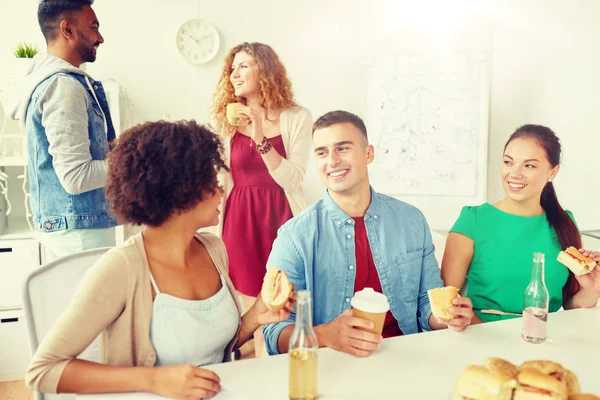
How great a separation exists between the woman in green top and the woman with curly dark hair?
79 cm

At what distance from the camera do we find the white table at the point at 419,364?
1.03 m

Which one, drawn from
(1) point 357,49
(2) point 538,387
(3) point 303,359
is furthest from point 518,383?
(1) point 357,49

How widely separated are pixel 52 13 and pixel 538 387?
1727mm

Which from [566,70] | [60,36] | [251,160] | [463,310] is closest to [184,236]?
[463,310]

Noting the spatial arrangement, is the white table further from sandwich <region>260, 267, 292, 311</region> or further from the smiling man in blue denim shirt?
the smiling man in blue denim shirt

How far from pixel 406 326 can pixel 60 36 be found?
1422 mm

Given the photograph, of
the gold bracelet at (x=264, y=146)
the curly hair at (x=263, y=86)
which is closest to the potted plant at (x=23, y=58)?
the curly hair at (x=263, y=86)

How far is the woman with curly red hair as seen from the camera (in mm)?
2420

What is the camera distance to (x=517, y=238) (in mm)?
1723

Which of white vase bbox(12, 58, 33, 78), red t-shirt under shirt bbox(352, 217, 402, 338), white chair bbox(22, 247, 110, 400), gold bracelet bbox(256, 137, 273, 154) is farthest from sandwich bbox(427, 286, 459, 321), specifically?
white vase bbox(12, 58, 33, 78)

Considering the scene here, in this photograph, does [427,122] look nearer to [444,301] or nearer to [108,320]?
[444,301]

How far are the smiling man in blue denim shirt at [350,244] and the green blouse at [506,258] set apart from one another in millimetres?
153

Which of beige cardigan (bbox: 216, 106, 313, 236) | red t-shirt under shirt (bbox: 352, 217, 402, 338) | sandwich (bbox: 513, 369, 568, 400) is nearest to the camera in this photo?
sandwich (bbox: 513, 369, 568, 400)

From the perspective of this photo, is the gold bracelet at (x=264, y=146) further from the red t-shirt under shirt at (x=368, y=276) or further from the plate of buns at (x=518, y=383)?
the plate of buns at (x=518, y=383)
